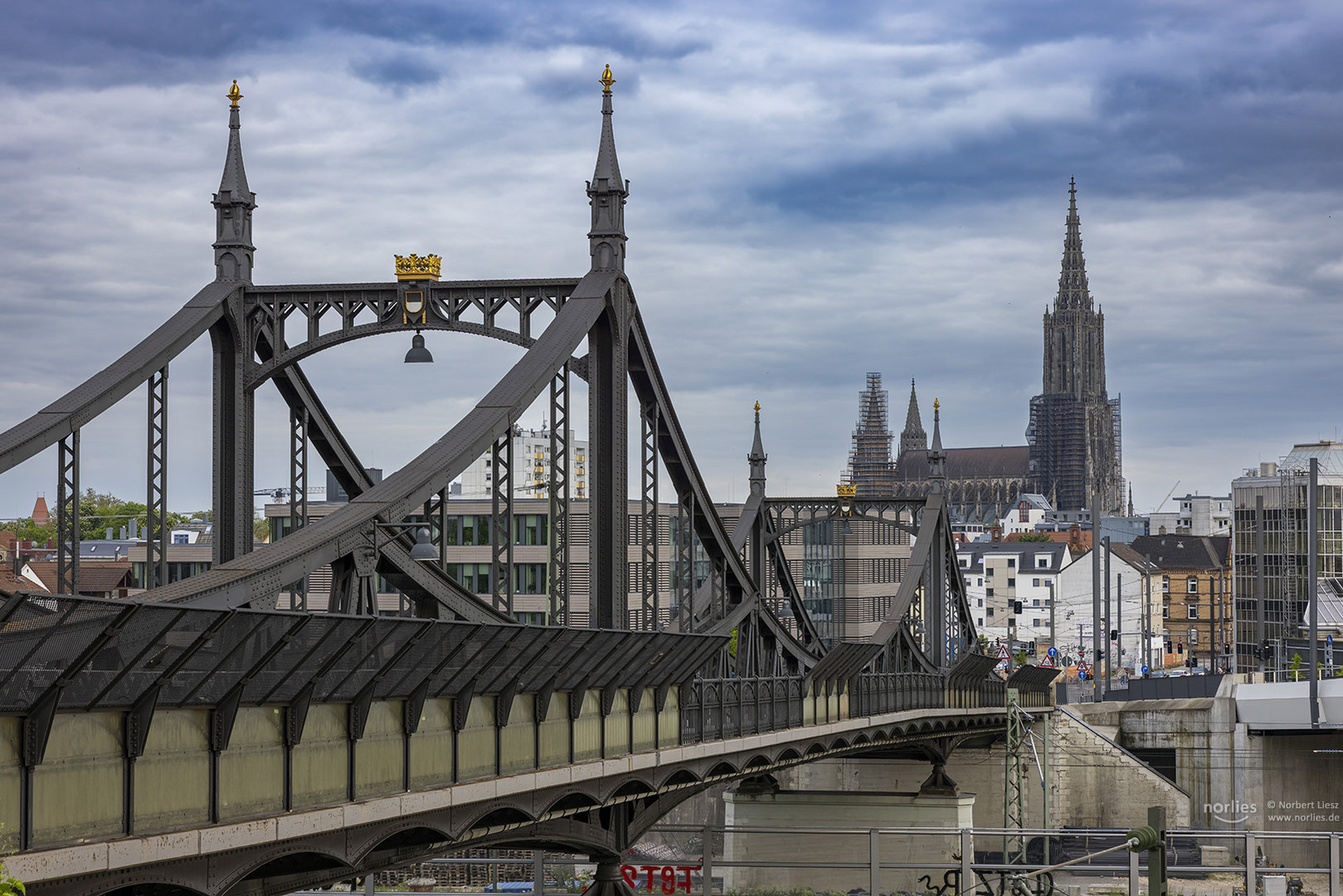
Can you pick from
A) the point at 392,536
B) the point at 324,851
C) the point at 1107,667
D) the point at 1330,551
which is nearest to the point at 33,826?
the point at 324,851

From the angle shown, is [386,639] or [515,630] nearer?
[386,639]

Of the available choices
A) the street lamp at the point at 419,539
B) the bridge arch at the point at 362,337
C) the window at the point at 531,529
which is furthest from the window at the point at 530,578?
the street lamp at the point at 419,539

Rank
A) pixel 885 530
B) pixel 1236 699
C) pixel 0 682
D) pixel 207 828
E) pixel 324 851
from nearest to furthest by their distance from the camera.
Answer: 1. pixel 0 682
2. pixel 207 828
3. pixel 324 851
4. pixel 1236 699
5. pixel 885 530

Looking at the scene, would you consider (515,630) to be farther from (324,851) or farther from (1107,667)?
(1107,667)

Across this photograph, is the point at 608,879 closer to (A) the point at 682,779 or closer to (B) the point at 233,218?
(A) the point at 682,779

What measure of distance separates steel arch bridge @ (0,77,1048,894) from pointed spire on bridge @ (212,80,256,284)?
50 millimetres

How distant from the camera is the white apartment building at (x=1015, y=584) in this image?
184 m

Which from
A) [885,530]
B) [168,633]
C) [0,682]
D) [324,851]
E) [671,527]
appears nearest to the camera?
[0,682]

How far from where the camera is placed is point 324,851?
61.4 feet

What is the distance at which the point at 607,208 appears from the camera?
30.0 meters

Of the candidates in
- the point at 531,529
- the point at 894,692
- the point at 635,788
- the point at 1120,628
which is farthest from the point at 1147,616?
the point at 635,788

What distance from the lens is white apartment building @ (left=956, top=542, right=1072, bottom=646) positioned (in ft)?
603

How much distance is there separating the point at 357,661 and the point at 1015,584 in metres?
175

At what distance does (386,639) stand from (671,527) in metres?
82.9
